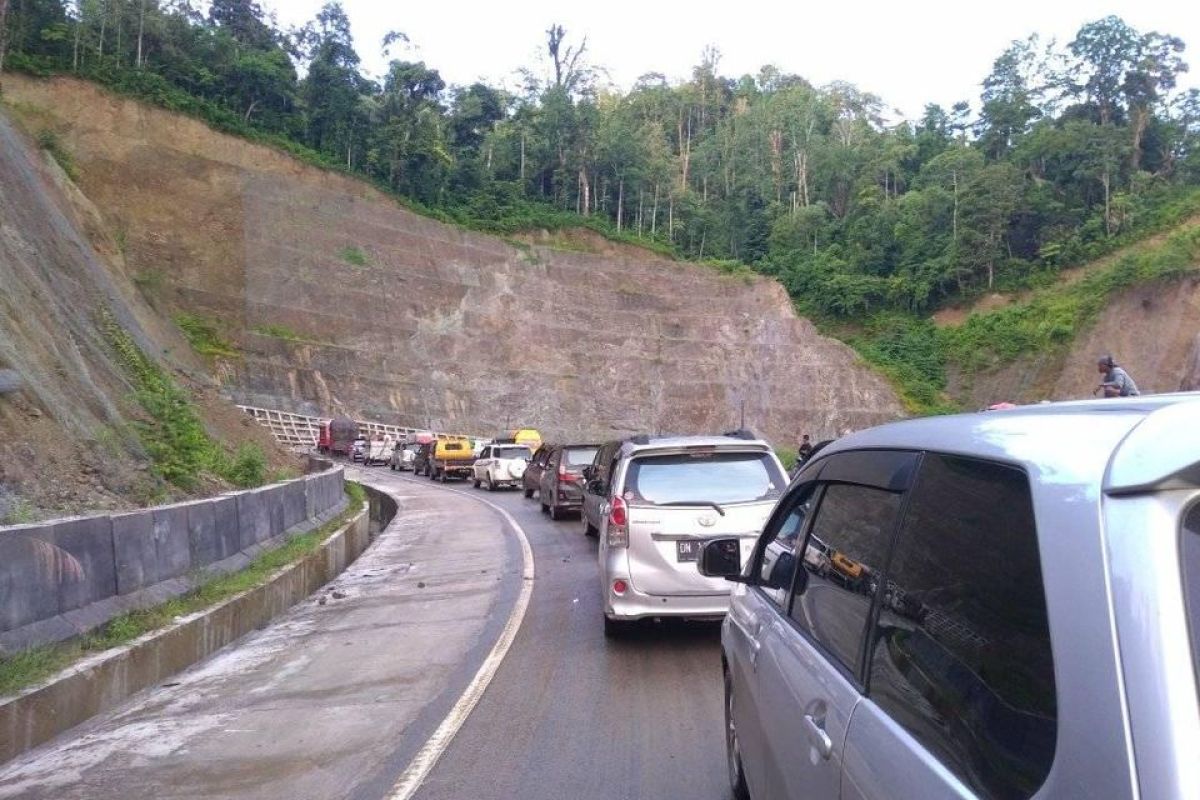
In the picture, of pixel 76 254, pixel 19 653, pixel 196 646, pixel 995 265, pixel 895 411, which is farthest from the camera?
pixel 995 265

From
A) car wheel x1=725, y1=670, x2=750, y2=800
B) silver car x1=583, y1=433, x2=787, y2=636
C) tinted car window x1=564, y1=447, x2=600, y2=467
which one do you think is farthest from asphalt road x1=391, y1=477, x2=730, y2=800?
tinted car window x1=564, y1=447, x2=600, y2=467

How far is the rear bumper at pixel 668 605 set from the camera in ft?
28.4

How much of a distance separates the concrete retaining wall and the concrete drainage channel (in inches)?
15.1

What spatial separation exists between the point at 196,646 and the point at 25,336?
8.55 m

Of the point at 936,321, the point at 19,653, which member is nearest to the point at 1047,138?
the point at 936,321

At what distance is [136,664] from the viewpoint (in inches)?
309

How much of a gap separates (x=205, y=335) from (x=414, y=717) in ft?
174

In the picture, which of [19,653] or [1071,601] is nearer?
[1071,601]

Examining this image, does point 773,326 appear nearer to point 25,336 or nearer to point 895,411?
point 895,411

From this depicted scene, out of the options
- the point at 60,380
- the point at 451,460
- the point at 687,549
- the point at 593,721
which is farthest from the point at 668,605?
the point at 451,460

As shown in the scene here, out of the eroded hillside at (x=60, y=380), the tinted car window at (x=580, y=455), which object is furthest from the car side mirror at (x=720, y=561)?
the tinted car window at (x=580, y=455)

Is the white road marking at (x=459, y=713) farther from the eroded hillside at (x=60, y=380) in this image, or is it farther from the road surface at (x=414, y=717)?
the eroded hillside at (x=60, y=380)

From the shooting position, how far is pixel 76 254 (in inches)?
1049

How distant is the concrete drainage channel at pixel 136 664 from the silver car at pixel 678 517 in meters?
3.64
